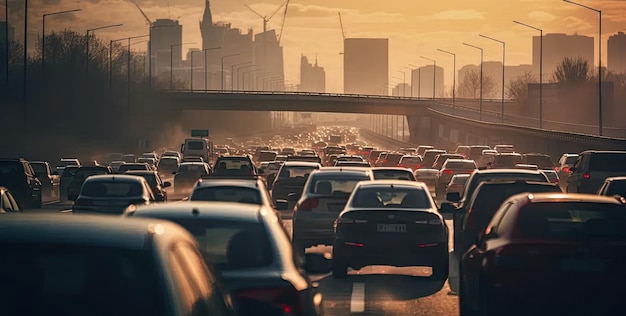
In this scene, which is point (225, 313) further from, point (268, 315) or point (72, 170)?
point (72, 170)

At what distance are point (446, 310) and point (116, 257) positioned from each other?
439 inches

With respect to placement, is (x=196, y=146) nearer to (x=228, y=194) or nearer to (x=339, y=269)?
(x=339, y=269)

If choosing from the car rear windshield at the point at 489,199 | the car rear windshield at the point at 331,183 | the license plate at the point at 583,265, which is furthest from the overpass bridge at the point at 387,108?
the license plate at the point at 583,265

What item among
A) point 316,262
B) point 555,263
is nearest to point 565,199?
point 555,263

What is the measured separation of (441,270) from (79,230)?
14.4 meters

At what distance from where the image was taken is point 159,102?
14300 cm

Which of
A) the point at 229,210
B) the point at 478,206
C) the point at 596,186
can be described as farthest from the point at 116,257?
the point at 596,186

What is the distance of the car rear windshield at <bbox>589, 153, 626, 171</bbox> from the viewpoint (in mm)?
38156

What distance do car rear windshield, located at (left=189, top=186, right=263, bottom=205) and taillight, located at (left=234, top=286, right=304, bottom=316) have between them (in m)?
9.12

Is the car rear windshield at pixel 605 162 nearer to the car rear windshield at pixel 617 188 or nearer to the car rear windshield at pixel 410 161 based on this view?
the car rear windshield at pixel 617 188

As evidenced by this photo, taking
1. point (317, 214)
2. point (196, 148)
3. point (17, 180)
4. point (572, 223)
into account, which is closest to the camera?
point (572, 223)

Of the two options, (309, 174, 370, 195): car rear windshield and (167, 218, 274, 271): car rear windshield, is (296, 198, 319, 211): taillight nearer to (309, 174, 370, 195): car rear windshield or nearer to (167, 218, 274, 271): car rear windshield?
(309, 174, 370, 195): car rear windshield

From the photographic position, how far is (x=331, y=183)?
2548 cm

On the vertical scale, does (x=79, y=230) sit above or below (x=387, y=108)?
below
